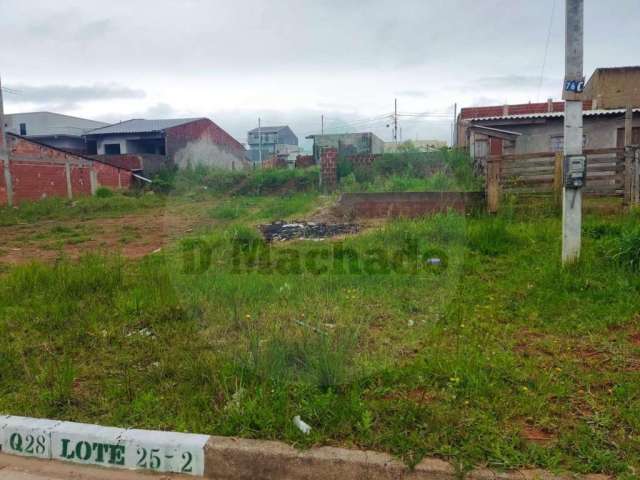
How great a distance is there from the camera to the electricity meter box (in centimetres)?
511

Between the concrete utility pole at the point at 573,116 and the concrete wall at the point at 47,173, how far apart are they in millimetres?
20209

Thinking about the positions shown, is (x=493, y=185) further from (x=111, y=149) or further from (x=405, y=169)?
(x=111, y=149)

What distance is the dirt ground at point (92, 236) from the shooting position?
899 cm

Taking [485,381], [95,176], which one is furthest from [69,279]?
[95,176]

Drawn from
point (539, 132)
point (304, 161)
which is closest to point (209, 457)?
point (539, 132)

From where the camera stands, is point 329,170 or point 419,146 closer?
point 329,170

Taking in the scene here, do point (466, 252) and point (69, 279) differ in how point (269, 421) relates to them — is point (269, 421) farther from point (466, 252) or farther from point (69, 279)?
point (466, 252)

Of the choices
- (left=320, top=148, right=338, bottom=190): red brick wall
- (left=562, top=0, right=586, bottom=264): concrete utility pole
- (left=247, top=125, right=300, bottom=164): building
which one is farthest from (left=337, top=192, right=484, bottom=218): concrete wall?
(left=247, top=125, right=300, bottom=164): building

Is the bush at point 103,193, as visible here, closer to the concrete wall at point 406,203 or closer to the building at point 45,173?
the building at point 45,173

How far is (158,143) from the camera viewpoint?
105ft

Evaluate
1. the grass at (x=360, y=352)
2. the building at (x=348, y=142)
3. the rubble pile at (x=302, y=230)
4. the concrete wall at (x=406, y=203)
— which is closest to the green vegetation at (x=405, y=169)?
the concrete wall at (x=406, y=203)

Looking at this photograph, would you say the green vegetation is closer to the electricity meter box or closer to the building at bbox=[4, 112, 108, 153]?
the electricity meter box

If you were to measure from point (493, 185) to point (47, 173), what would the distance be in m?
19.1

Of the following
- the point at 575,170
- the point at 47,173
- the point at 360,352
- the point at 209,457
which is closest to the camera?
the point at 209,457
